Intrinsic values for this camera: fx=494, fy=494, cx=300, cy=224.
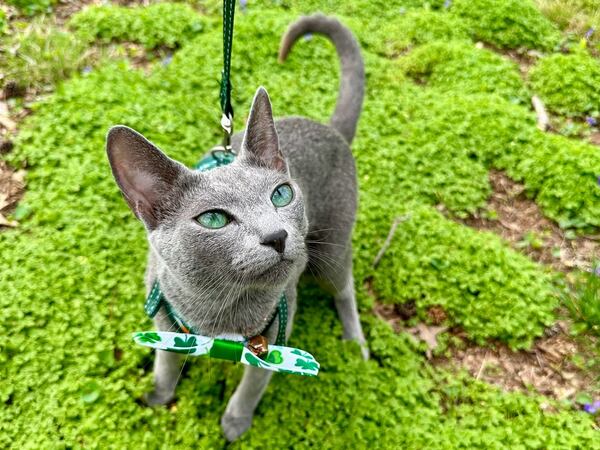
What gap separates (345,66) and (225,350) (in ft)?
6.24

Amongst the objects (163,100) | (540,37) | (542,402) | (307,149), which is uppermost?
(540,37)

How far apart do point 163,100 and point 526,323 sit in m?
3.05

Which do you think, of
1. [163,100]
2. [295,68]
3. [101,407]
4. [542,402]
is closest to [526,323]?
[542,402]

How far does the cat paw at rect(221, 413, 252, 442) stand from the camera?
251 centimetres

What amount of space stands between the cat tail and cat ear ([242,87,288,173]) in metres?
1.17

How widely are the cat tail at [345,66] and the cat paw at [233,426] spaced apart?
5.74 feet

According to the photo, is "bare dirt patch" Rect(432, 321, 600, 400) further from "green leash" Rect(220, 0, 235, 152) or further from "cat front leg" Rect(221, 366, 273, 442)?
"green leash" Rect(220, 0, 235, 152)

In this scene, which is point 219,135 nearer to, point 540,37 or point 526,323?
point 526,323

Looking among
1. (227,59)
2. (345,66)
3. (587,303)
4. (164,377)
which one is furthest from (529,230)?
(164,377)

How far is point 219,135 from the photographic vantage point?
3885 mm

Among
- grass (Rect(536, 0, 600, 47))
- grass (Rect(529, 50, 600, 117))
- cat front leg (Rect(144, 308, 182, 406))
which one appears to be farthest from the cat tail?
grass (Rect(536, 0, 600, 47))

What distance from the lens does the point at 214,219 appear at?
1.71m

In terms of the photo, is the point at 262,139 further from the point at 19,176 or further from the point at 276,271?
the point at 19,176

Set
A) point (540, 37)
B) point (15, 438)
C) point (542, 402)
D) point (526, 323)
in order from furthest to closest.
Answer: point (540, 37)
point (526, 323)
point (542, 402)
point (15, 438)
